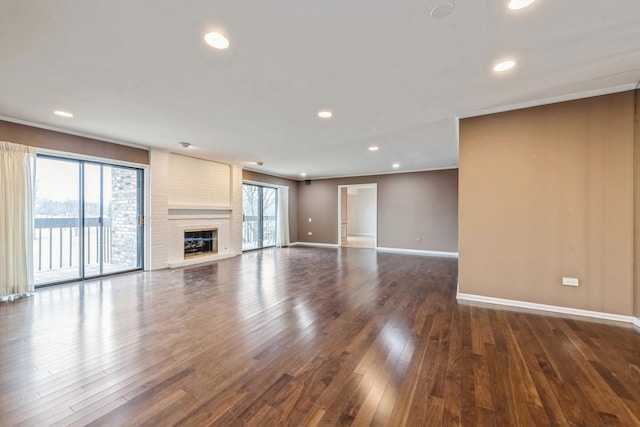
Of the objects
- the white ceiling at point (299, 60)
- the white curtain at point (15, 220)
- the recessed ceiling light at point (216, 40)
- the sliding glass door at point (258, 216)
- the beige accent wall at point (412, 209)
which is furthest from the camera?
the sliding glass door at point (258, 216)

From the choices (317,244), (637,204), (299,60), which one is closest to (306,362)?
(299,60)

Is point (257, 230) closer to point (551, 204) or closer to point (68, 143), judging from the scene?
point (68, 143)

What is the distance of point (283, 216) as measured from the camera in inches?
382

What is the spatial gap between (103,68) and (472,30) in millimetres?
3199

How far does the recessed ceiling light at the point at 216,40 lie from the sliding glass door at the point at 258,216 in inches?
251

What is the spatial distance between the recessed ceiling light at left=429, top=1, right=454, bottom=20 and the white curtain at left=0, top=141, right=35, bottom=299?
5604 millimetres

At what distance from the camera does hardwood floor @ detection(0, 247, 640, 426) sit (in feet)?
5.31

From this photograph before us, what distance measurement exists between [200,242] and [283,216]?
3.36 meters

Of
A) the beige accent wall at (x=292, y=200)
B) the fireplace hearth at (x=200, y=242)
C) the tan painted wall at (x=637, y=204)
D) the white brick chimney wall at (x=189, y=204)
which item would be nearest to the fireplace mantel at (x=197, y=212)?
the white brick chimney wall at (x=189, y=204)

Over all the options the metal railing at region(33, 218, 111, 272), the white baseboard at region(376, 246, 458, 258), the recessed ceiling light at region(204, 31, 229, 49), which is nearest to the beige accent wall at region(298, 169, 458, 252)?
the white baseboard at region(376, 246, 458, 258)

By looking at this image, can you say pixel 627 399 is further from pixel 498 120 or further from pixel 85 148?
pixel 85 148

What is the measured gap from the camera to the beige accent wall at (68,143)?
387 centimetres

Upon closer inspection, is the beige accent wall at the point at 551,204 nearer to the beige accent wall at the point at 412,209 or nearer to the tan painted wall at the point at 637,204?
the tan painted wall at the point at 637,204

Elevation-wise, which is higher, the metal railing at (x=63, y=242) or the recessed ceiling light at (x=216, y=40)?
the recessed ceiling light at (x=216, y=40)
